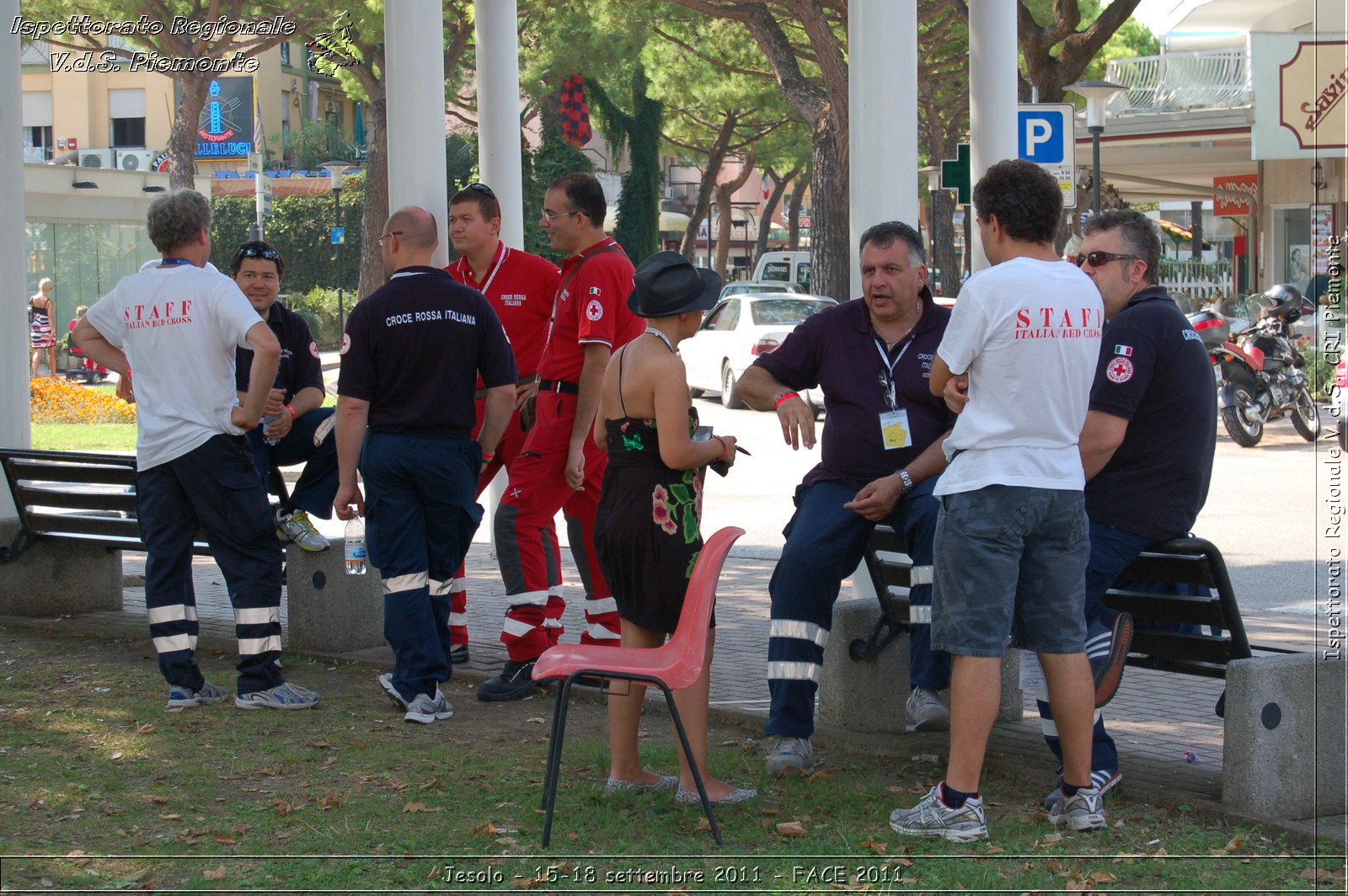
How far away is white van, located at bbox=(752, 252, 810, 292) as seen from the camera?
4291cm

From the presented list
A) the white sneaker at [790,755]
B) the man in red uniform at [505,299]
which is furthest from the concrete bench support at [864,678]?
the man in red uniform at [505,299]

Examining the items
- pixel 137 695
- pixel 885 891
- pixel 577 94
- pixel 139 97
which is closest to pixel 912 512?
pixel 885 891

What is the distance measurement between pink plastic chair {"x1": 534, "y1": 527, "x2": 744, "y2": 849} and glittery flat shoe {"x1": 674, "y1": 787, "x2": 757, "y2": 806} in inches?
11.0

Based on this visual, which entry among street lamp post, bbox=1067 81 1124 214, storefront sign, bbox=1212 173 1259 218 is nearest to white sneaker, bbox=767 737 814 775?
street lamp post, bbox=1067 81 1124 214

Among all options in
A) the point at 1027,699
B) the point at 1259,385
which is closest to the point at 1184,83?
the point at 1259,385

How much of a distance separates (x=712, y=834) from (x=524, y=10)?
87.2 ft

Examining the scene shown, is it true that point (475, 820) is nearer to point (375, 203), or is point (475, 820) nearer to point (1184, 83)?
point (375, 203)

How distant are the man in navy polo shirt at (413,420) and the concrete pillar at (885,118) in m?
1.94

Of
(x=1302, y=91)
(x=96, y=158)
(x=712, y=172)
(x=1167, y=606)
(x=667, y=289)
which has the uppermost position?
(x=96, y=158)

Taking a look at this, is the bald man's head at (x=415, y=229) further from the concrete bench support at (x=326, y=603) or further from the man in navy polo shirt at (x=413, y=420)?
the concrete bench support at (x=326, y=603)

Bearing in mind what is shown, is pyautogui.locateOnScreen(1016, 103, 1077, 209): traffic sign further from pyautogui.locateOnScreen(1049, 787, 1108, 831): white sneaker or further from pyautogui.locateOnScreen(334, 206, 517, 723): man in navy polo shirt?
pyautogui.locateOnScreen(1049, 787, 1108, 831): white sneaker

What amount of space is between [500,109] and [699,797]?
6.36 meters

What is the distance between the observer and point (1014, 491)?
448 cm

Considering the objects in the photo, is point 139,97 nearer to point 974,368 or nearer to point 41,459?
point 41,459
